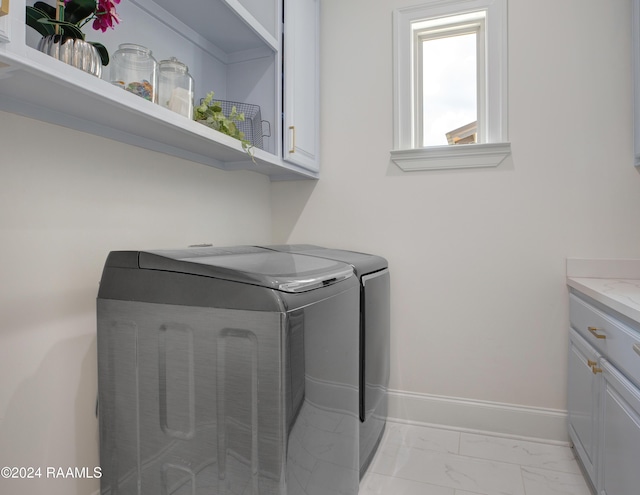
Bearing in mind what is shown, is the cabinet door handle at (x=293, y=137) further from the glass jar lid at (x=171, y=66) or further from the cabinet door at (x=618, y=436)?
the cabinet door at (x=618, y=436)

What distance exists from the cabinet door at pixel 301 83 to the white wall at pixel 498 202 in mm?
112

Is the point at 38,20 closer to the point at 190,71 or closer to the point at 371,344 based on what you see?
the point at 190,71

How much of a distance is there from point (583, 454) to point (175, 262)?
1771 mm

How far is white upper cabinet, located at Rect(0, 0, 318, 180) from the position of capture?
Answer: 2.99 ft

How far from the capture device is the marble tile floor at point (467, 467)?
5.44 ft

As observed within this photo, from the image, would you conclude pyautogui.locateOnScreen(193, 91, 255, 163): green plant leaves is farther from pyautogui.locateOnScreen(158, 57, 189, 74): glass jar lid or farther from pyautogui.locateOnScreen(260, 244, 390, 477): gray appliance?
pyautogui.locateOnScreen(260, 244, 390, 477): gray appliance

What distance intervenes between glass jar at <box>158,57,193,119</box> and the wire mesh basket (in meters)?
0.40

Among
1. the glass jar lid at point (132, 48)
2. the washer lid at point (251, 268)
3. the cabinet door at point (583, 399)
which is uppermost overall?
the glass jar lid at point (132, 48)

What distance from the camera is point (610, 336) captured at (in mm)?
1357

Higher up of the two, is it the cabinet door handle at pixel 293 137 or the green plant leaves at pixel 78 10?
the green plant leaves at pixel 78 10

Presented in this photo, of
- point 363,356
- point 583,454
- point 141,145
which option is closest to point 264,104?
point 141,145

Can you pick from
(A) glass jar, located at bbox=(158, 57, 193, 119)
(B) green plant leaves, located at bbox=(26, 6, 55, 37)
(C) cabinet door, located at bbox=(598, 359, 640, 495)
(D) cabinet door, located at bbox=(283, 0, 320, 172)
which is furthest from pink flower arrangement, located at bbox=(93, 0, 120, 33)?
(C) cabinet door, located at bbox=(598, 359, 640, 495)

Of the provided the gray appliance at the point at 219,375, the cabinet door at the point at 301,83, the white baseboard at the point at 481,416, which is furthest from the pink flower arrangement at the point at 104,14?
Answer: the white baseboard at the point at 481,416

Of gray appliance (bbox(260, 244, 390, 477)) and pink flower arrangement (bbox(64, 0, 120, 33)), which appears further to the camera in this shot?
gray appliance (bbox(260, 244, 390, 477))
